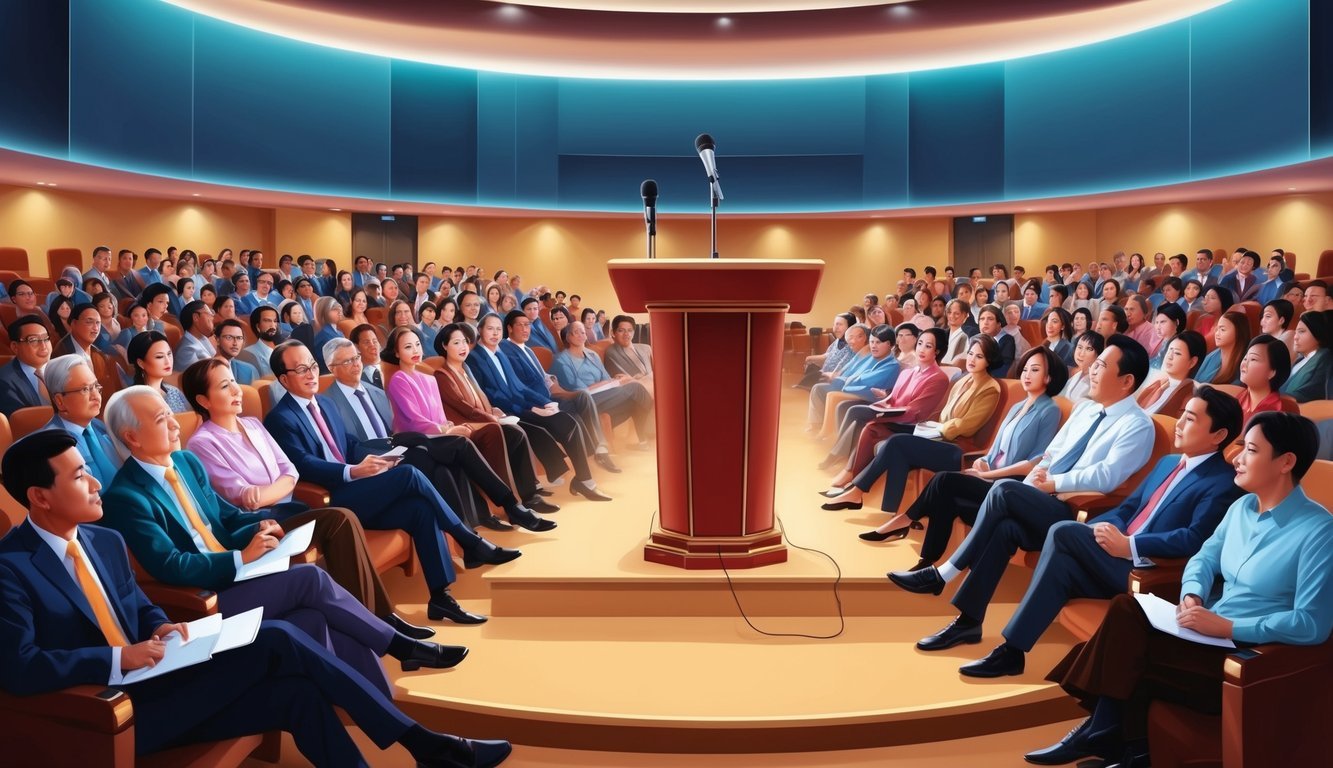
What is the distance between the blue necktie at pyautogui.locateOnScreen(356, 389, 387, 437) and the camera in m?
4.60

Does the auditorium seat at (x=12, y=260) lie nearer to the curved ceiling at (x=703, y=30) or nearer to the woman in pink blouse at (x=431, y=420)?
the curved ceiling at (x=703, y=30)

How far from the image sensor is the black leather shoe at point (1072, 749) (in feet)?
8.83

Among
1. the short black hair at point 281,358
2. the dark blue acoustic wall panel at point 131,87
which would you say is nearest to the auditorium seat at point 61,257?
the dark blue acoustic wall panel at point 131,87

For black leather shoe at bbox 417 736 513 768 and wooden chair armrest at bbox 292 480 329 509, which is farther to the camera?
wooden chair armrest at bbox 292 480 329 509

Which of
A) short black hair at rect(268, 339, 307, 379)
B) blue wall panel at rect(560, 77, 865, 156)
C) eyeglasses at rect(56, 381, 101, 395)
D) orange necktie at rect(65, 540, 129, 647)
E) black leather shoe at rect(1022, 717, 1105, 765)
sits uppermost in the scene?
blue wall panel at rect(560, 77, 865, 156)

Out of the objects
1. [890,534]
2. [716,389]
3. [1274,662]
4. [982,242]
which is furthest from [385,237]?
[1274,662]

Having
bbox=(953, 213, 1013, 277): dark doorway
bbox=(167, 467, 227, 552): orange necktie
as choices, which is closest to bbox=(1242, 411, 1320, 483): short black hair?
bbox=(167, 467, 227, 552): orange necktie

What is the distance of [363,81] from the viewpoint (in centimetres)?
1470

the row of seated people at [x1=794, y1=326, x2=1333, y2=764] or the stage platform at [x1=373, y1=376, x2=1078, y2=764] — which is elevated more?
the row of seated people at [x1=794, y1=326, x2=1333, y2=764]

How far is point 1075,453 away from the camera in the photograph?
387 cm

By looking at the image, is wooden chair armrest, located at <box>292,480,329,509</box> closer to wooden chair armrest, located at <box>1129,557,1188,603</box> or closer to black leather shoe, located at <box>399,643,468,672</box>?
black leather shoe, located at <box>399,643,468,672</box>

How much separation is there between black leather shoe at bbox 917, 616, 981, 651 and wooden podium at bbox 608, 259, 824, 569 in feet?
2.20

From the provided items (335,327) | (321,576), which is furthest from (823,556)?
(335,327)

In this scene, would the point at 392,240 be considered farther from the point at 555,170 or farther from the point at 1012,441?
the point at 1012,441
